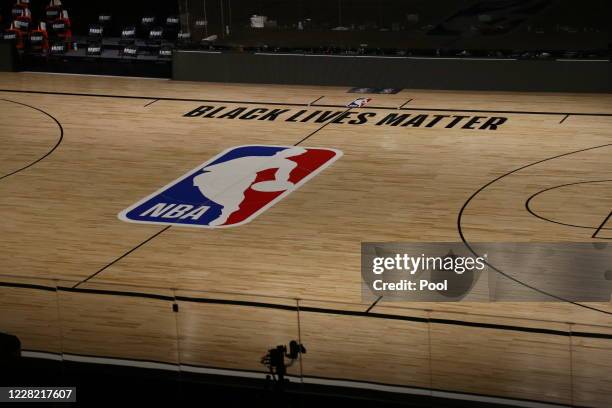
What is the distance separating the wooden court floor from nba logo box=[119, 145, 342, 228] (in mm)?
287

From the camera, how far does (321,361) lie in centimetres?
Answer: 902

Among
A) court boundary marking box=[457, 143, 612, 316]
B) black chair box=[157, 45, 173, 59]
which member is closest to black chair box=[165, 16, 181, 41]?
black chair box=[157, 45, 173, 59]

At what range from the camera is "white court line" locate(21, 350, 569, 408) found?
8.61 meters

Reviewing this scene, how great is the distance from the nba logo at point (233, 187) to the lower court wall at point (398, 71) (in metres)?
5.02

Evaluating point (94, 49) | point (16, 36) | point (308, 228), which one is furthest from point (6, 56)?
point (308, 228)

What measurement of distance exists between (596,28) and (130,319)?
15.2 m

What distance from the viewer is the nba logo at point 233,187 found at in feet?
51.3

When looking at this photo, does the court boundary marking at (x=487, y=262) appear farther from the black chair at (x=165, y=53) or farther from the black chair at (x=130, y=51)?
the black chair at (x=130, y=51)

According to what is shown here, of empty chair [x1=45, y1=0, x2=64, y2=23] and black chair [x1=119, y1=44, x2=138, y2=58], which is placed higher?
empty chair [x1=45, y1=0, x2=64, y2=23]

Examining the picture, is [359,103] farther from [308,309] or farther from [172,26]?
[308,309]

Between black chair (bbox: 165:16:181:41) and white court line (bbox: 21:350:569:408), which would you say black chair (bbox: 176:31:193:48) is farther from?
white court line (bbox: 21:350:569:408)

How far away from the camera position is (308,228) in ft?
49.1

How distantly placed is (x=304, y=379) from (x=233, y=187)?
319 inches

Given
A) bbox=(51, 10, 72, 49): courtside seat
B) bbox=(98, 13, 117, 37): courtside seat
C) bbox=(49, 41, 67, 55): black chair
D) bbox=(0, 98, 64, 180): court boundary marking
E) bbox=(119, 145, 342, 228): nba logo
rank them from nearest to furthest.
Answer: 1. bbox=(119, 145, 342, 228): nba logo
2. bbox=(0, 98, 64, 180): court boundary marking
3. bbox=(49, 41, 67, 55): black chair
4. bbox=(51, 10, 72, 49): courtside seat
5. bbox=(98, 13, 117, 37): courtside seat
